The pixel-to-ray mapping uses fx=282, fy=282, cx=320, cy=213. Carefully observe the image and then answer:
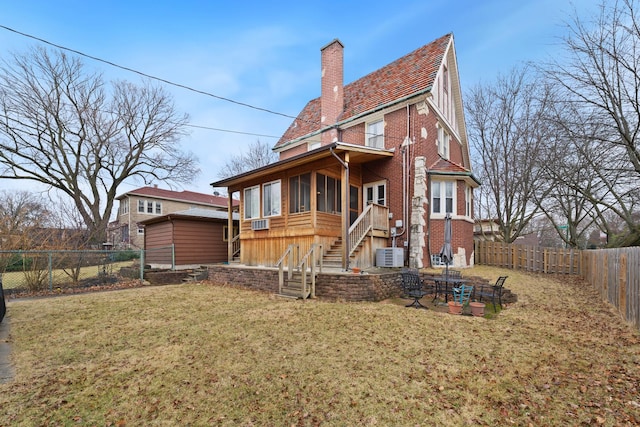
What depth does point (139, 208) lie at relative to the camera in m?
29.5

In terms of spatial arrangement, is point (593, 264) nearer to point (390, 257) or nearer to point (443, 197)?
point (443, 197)

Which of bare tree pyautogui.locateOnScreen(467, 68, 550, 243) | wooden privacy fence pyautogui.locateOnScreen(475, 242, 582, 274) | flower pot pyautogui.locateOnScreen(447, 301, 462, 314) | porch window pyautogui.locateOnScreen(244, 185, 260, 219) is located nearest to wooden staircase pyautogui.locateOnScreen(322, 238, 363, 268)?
flower pot pyautogui.locateOnScreen(447, 301, 462, 314)

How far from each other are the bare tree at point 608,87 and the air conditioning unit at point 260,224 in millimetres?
12609

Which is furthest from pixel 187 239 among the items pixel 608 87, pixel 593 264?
pixel 608 87

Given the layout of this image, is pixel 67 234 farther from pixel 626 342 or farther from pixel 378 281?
pixel 626 342

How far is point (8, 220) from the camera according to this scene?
36.9ft

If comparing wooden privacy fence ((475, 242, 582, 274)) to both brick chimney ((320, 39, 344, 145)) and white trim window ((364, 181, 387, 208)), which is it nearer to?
white trim window ((364, 181, 387, 208))

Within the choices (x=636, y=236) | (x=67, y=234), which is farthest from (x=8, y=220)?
(x=636, y=236)

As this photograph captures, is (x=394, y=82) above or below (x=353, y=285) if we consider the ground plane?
above

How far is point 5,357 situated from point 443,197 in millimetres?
13416

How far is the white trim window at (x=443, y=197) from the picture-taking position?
12312 mm

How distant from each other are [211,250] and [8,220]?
8.26 m

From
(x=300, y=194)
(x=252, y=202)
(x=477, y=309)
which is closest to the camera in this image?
(x=477, y=309)

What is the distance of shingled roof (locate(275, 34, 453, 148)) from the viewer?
12.6m
